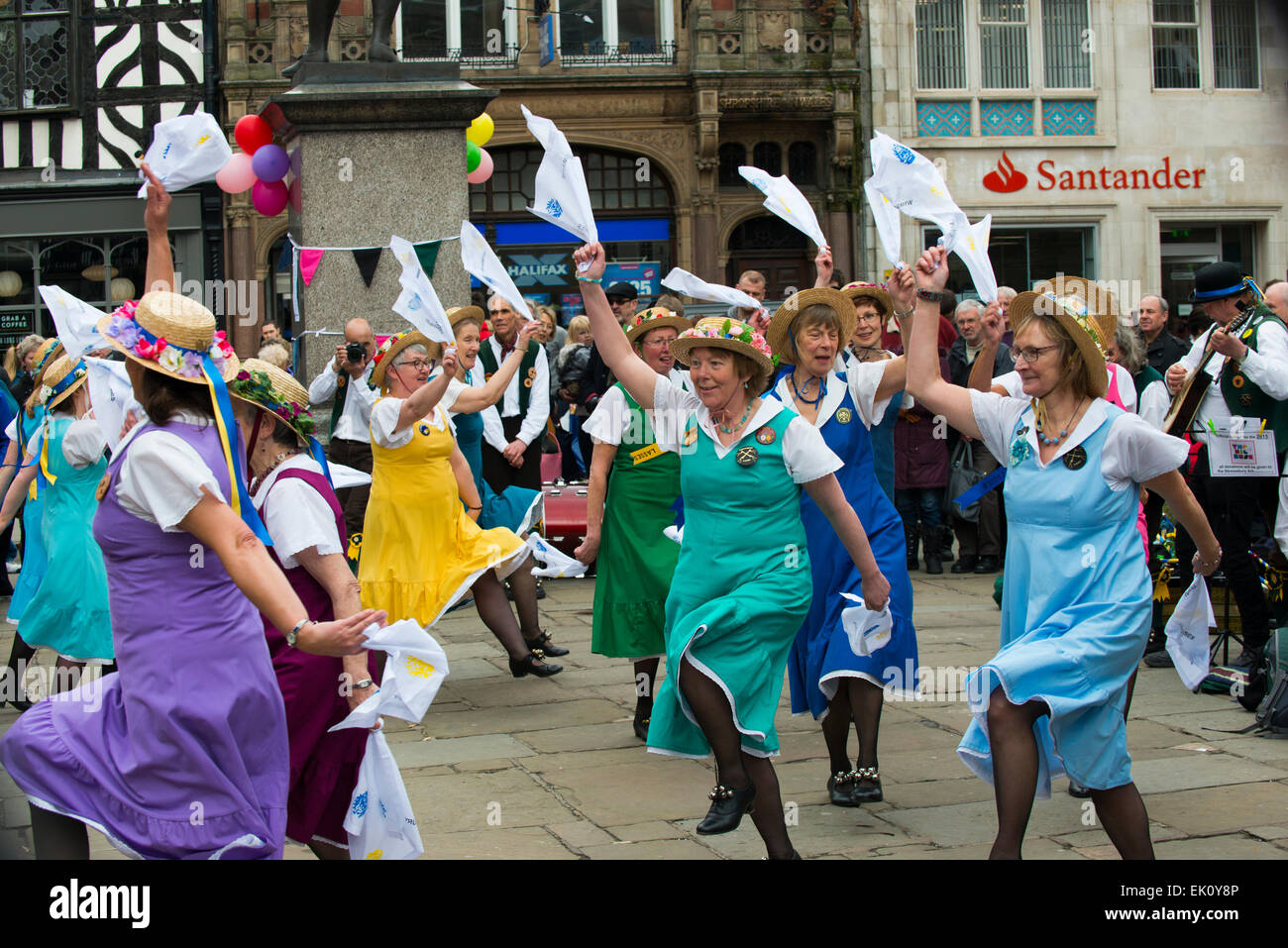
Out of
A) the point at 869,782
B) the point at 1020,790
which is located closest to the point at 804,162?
the point at 869,782

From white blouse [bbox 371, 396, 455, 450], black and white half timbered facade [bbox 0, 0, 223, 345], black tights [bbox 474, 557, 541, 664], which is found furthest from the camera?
black and white half timbered facade [bbox 0, 0, 223, 345]

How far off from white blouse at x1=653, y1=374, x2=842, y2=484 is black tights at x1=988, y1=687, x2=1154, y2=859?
98cm

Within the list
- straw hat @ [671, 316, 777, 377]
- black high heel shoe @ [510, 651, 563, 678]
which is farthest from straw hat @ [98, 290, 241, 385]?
black high heel shoe @ [510, 651, 563, 678]

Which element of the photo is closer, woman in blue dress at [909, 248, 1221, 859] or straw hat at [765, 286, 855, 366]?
woman in blue dress at [909, 248, 1221, 859]

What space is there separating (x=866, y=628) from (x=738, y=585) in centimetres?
64

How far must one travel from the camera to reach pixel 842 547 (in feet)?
18.8

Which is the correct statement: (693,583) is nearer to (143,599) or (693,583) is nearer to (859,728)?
(859,728)

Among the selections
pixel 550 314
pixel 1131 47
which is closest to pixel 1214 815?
pixel 550 314

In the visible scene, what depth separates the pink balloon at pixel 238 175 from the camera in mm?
9594

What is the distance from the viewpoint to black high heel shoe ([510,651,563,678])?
26.4ft

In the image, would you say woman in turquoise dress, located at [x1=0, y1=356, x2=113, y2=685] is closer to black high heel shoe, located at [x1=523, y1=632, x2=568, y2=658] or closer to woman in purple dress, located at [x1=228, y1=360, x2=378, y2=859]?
black high heel shoe, located at [x1=523, y1=632, x2=568, y2=658]

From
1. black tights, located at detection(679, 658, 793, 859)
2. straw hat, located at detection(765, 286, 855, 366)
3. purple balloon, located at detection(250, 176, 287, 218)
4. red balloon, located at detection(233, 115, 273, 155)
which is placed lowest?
black tights, located at detection(679, 658, 793, 859)

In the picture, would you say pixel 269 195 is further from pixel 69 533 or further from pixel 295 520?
pixel 295 520

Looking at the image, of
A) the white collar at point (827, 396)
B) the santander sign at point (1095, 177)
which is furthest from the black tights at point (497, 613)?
the santander sign at point (1095, 177)
